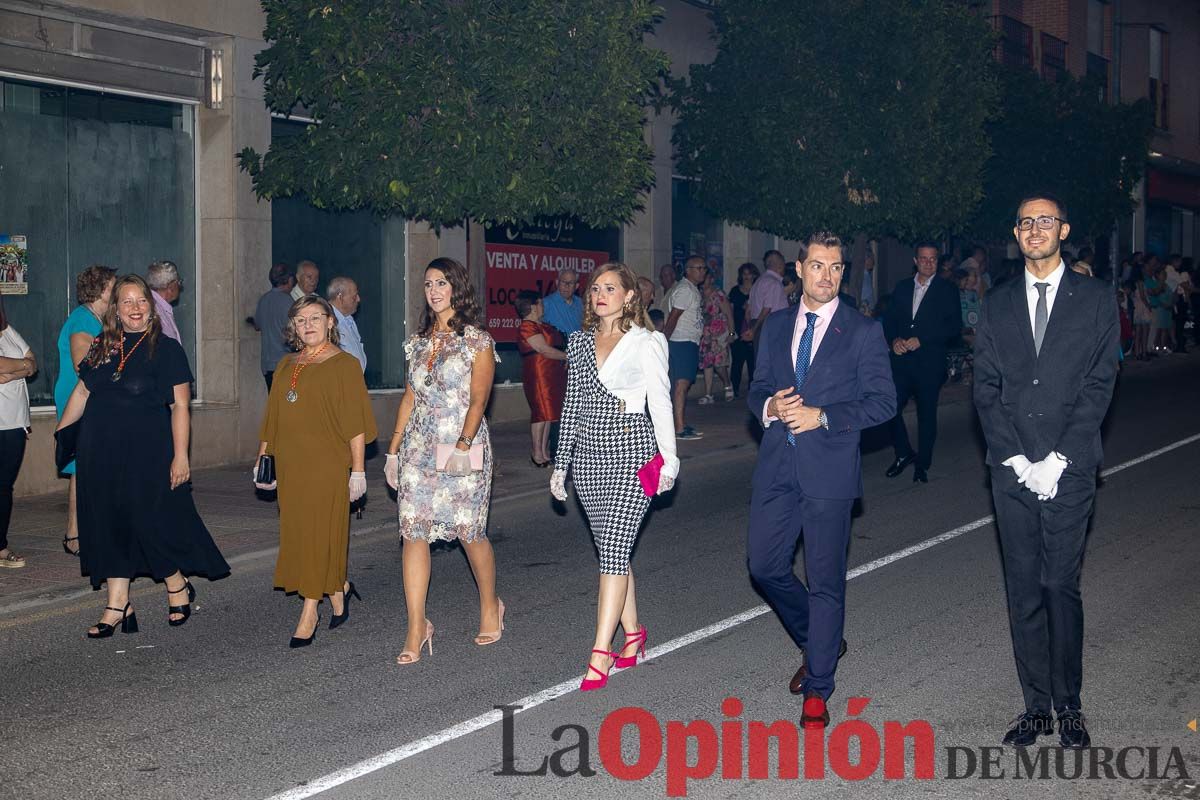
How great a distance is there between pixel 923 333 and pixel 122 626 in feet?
24.1

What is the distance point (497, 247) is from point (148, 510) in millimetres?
11198

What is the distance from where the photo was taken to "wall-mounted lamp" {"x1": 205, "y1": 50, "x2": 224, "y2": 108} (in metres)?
14.6

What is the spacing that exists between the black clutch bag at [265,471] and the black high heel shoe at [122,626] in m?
1.14

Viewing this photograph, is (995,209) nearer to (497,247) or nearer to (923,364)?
(497,247)

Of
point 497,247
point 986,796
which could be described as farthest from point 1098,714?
point 497,247

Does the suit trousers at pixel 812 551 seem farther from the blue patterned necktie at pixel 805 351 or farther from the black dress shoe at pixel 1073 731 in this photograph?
the black dress shoe at pixel 1073 731

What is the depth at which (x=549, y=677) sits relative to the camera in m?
6.68

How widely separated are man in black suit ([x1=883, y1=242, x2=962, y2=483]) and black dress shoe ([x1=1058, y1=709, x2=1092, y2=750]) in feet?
22.2

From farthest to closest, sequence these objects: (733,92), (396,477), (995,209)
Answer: (995,209)
(733,92)
(396,477)

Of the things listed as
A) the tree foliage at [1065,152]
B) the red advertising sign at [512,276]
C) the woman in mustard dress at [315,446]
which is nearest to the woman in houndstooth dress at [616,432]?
the woman in mustard dress at [315,446]

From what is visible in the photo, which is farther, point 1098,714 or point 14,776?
point 1098,714

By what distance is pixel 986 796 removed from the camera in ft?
16.6

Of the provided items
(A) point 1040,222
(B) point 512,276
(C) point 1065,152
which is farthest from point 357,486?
(C) point 1065,152

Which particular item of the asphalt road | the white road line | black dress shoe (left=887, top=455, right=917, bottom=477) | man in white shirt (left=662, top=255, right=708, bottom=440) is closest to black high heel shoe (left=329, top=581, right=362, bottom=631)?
the asphalt road
